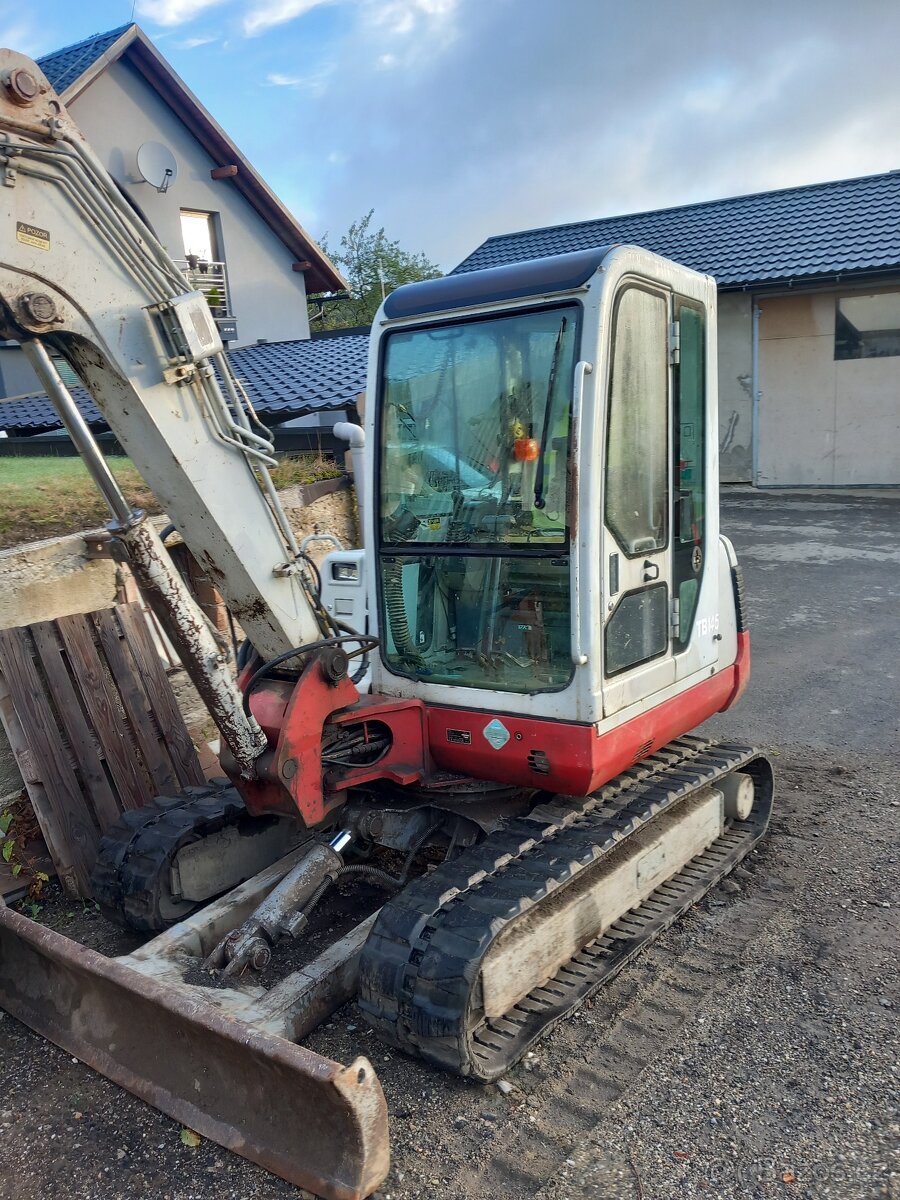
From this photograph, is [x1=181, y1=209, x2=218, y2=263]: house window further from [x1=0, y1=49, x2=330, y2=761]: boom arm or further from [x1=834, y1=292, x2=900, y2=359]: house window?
[x1=0, y1=49, x2=330, y2=761]: boom arm

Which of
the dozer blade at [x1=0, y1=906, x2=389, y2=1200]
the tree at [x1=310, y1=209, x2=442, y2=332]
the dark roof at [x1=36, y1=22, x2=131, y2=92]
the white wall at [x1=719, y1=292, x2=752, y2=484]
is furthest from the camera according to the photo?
the tree at [x1=310, y1=209, x2=442, y2=332]

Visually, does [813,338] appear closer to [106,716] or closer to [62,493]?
[62,493]

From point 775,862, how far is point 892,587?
227 inches

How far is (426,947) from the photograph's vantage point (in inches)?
121

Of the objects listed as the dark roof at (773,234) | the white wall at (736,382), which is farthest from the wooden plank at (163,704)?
the white wall at (736,382)

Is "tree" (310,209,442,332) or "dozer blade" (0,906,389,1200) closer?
"dozer blade" (0,906,389,1200)

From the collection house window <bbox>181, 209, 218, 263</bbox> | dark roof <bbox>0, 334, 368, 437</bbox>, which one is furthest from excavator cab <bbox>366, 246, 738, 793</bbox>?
house window <bbox>181, 209, 218, 263</bbox>

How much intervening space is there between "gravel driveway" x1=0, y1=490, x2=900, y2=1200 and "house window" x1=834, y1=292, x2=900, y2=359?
11.8 meters

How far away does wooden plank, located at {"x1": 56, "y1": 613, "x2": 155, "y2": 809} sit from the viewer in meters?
4.89

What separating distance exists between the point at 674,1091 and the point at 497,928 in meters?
0.75

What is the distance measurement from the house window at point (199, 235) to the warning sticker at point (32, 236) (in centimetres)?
1381

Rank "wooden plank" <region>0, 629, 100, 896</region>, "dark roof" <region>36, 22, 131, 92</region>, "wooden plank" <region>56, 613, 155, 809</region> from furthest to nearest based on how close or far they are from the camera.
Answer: "dark roof" <region>36, 22, 131, 92</region> < "wooden plank" <region>56, 613, 155, 809</region> < "wooden plank" <region>0, 629, 100, 896</region>

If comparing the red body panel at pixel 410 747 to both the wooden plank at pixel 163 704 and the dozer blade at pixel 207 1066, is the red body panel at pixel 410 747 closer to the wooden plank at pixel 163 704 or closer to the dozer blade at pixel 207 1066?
the dozer blade at pixel 207 1066

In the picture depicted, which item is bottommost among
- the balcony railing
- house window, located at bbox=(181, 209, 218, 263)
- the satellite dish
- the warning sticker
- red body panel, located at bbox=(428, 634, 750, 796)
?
red body panel, located at bbox=(428, 634, 750, 796)
